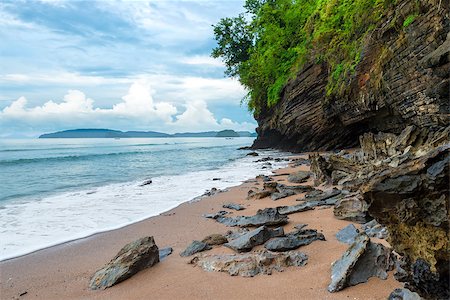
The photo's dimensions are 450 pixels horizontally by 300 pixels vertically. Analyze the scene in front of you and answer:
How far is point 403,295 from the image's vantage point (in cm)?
283

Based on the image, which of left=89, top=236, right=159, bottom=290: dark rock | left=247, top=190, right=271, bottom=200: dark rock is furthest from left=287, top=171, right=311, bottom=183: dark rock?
left=89, top=236, right=159, bottom=290: dark rock

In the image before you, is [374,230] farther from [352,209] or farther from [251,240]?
[251,240]

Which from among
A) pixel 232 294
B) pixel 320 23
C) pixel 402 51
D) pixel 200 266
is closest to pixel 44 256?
pixel 200 266

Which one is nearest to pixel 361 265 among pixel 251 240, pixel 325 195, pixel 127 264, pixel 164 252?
pixel 251 240

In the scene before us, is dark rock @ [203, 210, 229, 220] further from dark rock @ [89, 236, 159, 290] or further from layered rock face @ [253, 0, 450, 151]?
layered rock face @ [253, 0, 450, 151]

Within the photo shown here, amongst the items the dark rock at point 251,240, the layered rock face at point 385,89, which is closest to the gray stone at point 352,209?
the dark rock at point 251,240

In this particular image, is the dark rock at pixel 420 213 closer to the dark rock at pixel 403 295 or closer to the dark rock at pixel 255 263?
the dark rock at pixel 403 295

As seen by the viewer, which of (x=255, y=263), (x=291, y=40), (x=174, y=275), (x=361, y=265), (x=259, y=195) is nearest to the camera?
(x=361, y=265)

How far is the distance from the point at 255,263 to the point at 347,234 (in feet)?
5.66

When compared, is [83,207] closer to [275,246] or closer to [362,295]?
[275,246]

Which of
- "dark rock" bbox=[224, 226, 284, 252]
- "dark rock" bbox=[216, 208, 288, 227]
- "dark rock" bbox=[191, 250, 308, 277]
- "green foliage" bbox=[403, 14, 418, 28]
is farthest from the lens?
"green foliage" bbox=[403, 14, 418, 28]

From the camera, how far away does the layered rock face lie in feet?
29.5

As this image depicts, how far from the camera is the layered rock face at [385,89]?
8992 millimetres

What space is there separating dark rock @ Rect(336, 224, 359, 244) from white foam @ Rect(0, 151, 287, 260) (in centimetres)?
573
